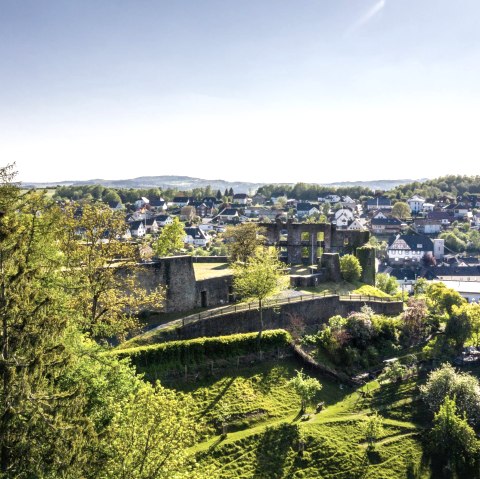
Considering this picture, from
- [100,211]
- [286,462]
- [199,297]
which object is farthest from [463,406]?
[100,211]

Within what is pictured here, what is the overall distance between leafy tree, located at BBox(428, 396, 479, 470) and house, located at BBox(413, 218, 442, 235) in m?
133

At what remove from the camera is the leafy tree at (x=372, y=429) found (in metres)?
31.3

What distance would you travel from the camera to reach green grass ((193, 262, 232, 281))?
45438 millimetres

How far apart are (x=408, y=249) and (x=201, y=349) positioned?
102m

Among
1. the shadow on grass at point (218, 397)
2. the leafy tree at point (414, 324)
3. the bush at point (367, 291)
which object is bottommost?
the shadow on grass at point (218, 397)

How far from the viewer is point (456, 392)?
34.9m

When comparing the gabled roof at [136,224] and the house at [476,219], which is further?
the house at [476,219]

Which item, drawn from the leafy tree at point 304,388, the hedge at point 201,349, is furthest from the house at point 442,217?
the leafy tree at point 304,388

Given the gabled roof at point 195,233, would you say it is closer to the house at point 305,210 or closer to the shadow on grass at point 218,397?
the house at point 305,210

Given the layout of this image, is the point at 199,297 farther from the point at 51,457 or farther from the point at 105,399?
the point at 51,457

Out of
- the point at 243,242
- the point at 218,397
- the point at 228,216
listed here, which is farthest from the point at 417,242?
Answer: the point at 218,397

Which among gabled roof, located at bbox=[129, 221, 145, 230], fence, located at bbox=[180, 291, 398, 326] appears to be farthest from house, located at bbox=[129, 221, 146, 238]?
fence, located at bbox=[180, 291, 398, 326]

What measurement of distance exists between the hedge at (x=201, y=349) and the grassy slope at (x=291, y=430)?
1.53 m

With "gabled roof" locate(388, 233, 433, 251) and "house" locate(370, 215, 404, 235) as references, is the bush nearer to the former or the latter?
"gabled roof" locate(388, 233, 433, 251)
